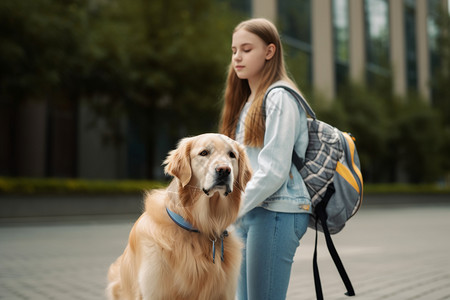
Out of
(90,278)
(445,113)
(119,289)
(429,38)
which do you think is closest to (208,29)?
(90,278)

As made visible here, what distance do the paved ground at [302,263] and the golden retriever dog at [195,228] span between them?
2.97 m

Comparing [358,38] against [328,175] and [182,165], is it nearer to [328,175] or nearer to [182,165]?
[328,175]

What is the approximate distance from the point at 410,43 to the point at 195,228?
58.1 meters

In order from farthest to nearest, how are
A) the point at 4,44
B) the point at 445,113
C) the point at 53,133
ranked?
the point at 445,113
the point at 53,133
the point at 4,44

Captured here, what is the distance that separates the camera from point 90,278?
7188 millimetres

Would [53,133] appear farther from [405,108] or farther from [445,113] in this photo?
[445,113]

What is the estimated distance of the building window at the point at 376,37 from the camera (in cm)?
4762

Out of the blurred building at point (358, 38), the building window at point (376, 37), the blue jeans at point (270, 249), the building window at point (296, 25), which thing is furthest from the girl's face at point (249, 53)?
the building window at point (376, 37)

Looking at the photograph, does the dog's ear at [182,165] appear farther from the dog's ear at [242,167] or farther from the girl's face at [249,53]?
the girl's face at [249,53]

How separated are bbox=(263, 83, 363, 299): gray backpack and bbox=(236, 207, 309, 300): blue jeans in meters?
0.14

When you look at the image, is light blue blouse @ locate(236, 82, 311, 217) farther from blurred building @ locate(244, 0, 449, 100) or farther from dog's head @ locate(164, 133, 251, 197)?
blurred building @ locate(244, 0, 449, 100)

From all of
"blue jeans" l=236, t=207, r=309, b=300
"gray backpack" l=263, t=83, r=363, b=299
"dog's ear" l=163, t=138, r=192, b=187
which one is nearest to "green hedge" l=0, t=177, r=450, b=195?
"dog's ear" l=163, t=138, r=192, b=187

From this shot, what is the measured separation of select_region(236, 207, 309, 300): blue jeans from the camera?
10.3 ft

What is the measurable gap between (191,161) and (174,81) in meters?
18.7
